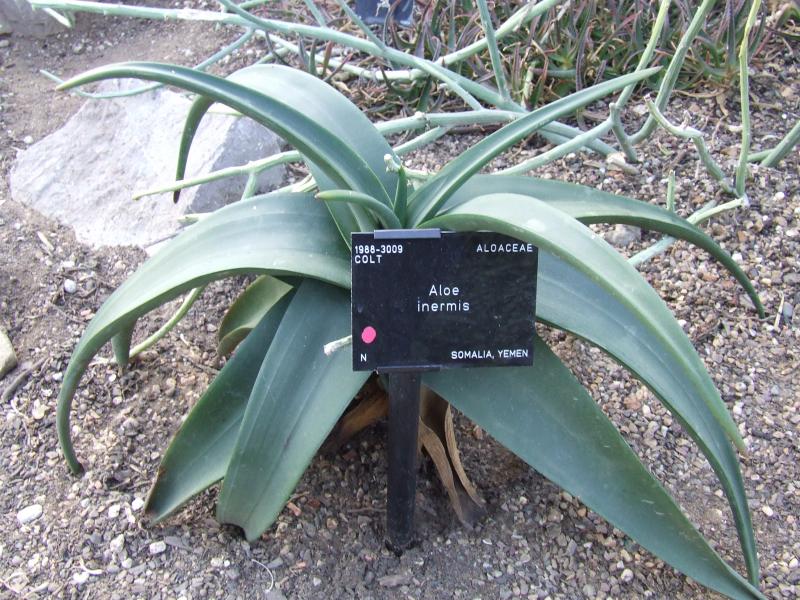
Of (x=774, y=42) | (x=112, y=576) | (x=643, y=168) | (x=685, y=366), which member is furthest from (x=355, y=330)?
(x=774, y=42)

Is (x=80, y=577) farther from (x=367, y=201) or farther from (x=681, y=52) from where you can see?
(x=681, y=52)

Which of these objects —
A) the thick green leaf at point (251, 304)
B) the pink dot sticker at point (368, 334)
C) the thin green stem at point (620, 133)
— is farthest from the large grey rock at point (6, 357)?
the thin green stem at point (620, 133)

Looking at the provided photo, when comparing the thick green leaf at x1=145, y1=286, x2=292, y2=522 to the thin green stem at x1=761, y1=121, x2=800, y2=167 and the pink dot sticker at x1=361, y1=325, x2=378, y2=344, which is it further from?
the thin green stem at x1=761, y1=121, x2=800, y2=167

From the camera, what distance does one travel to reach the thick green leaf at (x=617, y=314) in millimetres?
636

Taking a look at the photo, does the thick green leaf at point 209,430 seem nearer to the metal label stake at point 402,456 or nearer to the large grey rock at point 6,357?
the metal label stake at point 402,456

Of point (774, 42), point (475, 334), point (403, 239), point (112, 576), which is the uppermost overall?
point (403, 239)

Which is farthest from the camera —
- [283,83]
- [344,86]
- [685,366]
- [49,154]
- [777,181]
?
[344,86]

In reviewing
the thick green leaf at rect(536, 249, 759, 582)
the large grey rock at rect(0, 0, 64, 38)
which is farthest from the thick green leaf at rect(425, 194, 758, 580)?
the large grey rock at rect(0, 0, 64, 38)

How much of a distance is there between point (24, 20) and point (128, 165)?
918 mm

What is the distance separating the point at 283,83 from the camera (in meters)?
1.04

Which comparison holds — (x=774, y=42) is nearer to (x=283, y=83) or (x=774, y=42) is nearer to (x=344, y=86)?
(x=344, y=86)

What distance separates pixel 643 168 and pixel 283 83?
0.92m

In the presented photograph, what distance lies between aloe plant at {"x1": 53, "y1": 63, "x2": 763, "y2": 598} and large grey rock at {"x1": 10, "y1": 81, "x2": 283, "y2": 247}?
2.43ft

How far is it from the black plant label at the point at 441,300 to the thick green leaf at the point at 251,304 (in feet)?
1.39
